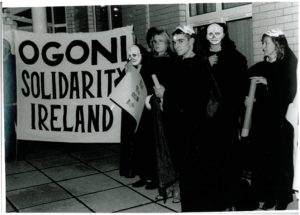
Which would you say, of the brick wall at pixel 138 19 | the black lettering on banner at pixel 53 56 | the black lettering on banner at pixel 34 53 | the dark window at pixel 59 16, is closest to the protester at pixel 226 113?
the black lettering on banner at pixel 53 56

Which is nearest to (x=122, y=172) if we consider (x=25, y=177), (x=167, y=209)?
(x=167, y=209)

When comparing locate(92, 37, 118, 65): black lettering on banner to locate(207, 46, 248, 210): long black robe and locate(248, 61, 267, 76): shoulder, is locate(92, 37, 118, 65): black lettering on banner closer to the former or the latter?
locate(207, 46, 248, 210): long black robe

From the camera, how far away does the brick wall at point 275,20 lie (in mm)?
4316

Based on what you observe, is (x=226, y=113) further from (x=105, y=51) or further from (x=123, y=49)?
(x=105, y=51)

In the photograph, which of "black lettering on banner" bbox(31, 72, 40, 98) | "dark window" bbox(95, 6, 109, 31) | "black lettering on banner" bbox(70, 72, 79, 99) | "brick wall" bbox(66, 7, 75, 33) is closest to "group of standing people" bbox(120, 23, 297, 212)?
"black lettering on banner" bbox(70, 72, 79, 99)

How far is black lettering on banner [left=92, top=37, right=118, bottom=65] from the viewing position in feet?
17.1

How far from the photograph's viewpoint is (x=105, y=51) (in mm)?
5270

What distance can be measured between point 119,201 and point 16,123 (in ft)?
9.20

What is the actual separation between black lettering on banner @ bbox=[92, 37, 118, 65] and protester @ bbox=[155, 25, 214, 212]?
6.66 feet

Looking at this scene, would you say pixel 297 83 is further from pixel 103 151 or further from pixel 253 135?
pixel 103 151

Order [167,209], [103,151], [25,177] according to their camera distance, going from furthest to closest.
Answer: [103,151] → [25,177] → [167,209]

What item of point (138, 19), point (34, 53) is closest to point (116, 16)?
point (138, 19)

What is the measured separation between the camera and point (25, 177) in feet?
17.5

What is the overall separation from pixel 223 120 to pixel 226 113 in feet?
0.23
